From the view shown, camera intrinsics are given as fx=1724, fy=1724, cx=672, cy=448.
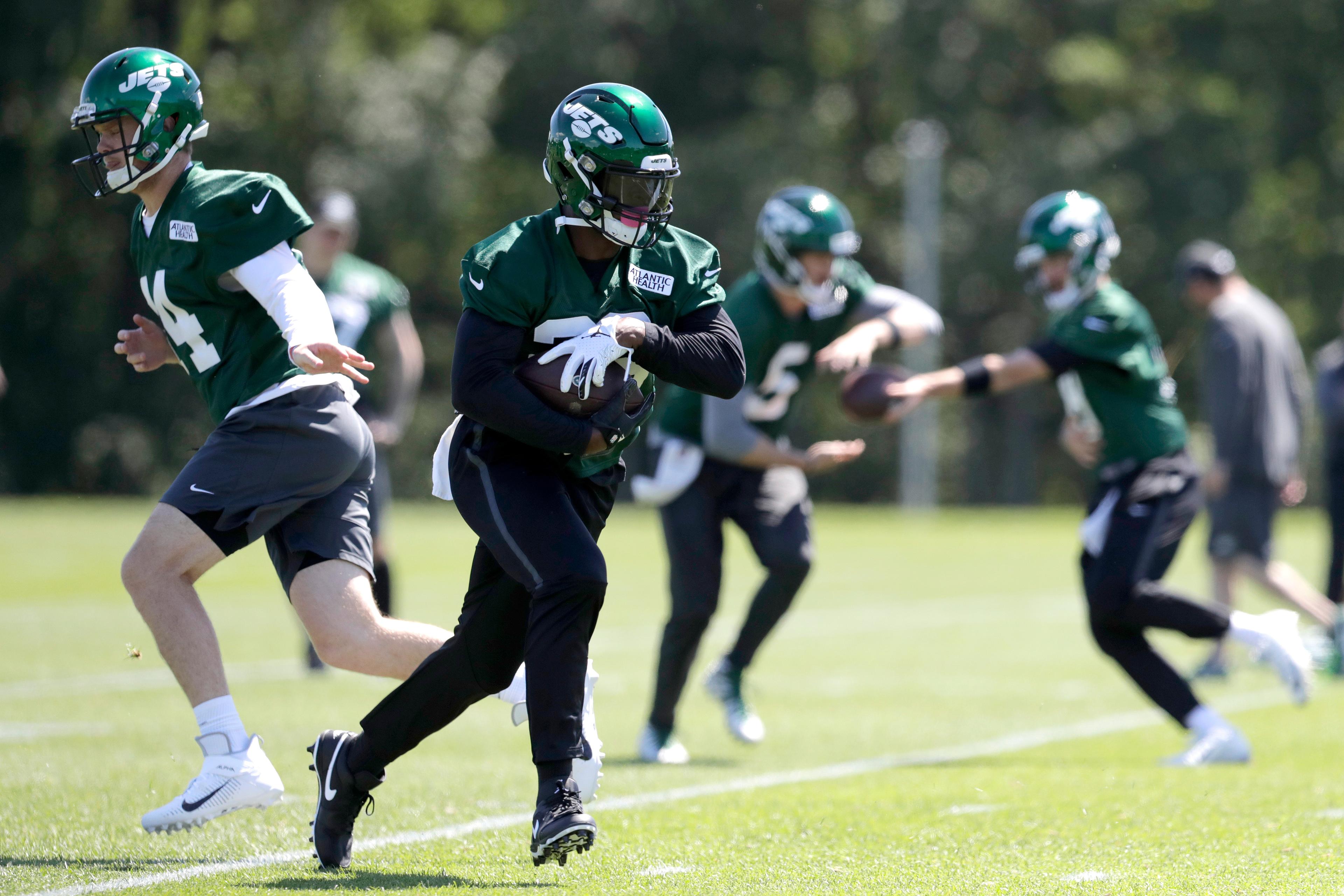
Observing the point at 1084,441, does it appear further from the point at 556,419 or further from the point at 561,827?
the point at 561,827

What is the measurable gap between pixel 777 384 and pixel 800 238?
24.5 inches

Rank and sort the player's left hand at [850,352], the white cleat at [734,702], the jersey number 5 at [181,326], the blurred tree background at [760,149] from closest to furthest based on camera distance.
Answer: the jersey number 5 at [181,326]
the player's left hand at [850,352]
the white cleat at [734,702]
the blurred tree background at [760,149]

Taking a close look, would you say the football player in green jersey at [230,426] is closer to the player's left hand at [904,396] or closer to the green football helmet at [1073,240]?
the player's left hand at [904,396]

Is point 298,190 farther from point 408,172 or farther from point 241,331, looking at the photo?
point 241,331

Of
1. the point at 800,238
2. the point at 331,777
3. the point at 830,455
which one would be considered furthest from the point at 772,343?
the point at 331,777

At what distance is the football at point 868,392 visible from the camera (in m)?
6.31

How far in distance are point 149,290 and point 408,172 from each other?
95.3 ft

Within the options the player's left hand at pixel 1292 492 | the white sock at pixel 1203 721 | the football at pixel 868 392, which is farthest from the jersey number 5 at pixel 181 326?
the player's left hand at pixel 1292 492

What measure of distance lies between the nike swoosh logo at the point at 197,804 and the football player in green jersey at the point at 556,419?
0.29m

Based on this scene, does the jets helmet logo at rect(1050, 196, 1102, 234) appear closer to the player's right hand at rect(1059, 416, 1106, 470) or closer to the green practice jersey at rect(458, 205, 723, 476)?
the player's right hand at rect(1059, 416, 1106, 470)

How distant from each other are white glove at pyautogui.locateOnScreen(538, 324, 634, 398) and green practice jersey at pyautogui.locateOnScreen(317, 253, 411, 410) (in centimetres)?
475

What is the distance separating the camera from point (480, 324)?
4.01m

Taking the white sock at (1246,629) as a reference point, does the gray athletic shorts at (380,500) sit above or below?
below

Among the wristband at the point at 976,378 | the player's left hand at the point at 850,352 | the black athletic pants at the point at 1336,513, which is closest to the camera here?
the player's left hand at the point at 850,352
